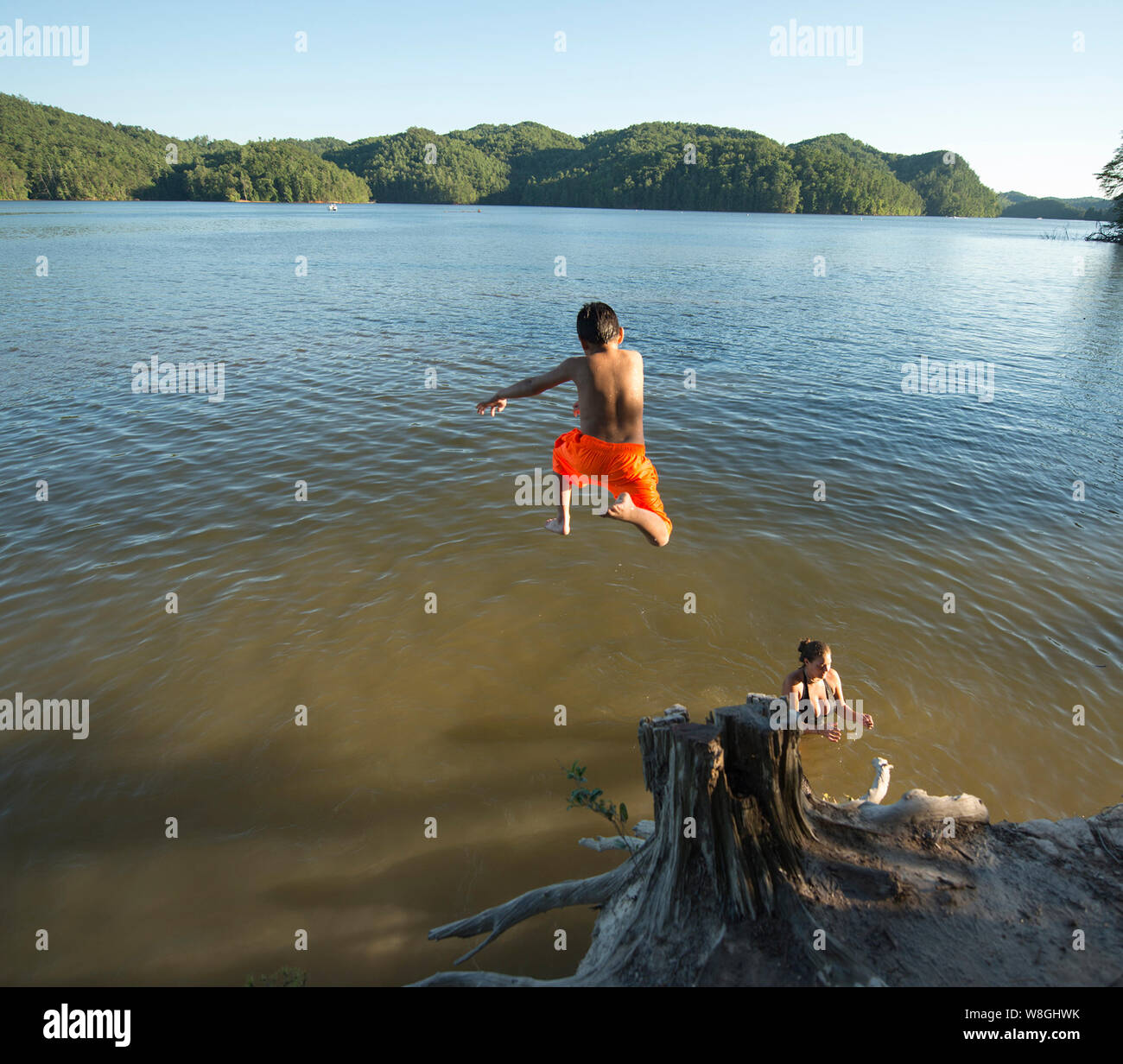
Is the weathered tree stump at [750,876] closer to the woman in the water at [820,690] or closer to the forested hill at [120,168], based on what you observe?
the woman in the water at [820,690]

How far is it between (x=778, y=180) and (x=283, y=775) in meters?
213

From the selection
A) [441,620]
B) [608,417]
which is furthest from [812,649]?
[441,620]

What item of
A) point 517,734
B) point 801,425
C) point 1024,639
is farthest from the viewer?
point 801,425

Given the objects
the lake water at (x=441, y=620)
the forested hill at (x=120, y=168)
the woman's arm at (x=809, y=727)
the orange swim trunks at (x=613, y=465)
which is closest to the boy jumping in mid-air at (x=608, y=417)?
the orange swim trunks at (x=613, y=465)

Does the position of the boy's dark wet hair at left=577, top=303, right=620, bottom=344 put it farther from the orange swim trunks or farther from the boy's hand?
the boy's hand

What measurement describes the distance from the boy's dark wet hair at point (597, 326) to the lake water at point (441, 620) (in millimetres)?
5031

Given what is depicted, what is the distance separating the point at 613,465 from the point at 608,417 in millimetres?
535

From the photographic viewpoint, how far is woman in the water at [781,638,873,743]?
7.97 meters

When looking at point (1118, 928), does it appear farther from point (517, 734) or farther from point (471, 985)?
A: point (517, 734)

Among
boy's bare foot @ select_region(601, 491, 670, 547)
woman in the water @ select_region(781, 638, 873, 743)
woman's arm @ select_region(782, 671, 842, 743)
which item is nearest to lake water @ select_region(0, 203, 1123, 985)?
woman's arm @ select_region(782, 671, 842, 743)

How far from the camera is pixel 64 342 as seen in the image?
2586 centimetres

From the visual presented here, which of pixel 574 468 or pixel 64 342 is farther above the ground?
pixel 64 342

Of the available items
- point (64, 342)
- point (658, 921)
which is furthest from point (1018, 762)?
point (64, 342)

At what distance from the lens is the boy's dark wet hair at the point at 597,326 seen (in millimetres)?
6312
